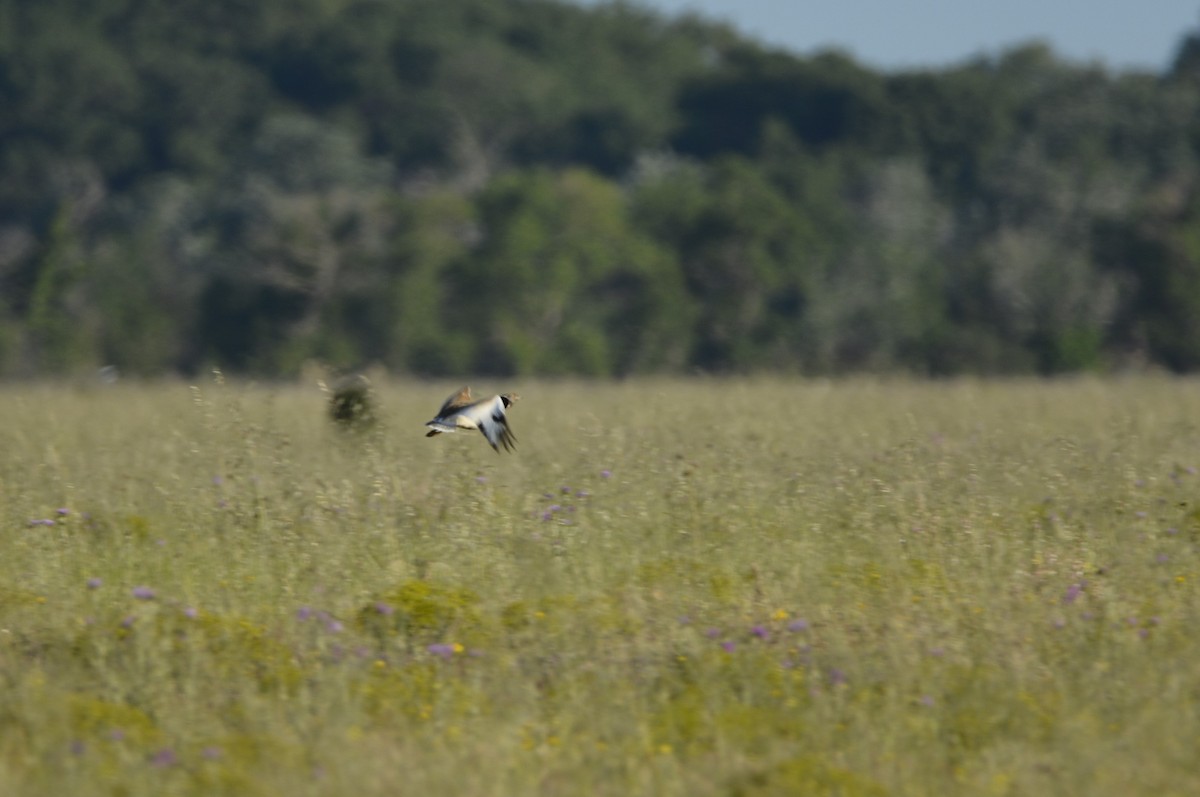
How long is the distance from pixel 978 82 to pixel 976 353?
19.9 m

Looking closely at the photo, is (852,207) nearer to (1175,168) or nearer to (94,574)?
(1175,168)

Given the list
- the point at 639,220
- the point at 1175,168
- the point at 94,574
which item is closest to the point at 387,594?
the point at 94,574

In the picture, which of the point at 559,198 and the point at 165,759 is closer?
the point at 165,759

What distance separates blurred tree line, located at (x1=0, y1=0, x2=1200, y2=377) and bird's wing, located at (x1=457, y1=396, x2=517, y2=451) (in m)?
20.5

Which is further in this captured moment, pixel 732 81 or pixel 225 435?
pixel 732 81

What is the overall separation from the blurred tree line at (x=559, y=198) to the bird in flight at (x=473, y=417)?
67.1 ft

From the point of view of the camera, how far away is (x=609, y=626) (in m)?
5.88

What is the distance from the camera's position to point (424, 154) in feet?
171

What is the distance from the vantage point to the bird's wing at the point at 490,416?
25.1ft

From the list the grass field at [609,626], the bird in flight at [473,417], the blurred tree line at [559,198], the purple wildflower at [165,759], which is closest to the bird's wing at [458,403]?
the bird in flight at [473,417]

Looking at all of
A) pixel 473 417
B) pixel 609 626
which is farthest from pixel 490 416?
pixel 609 626

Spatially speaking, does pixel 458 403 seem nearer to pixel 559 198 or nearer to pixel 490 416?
pixel 490 416

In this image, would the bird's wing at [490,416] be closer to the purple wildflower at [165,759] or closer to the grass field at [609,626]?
the grass field at [609,626]

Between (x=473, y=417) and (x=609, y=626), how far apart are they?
1.96 m
